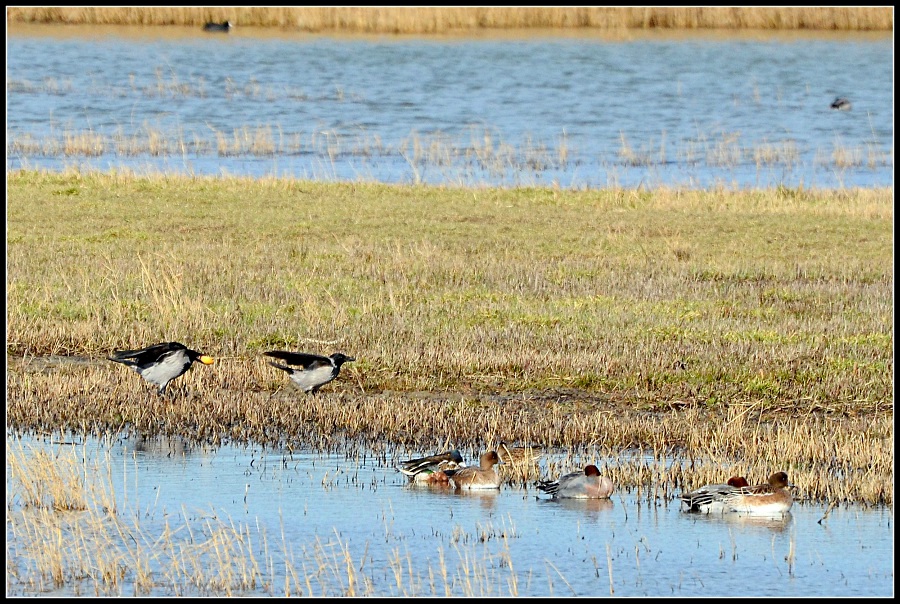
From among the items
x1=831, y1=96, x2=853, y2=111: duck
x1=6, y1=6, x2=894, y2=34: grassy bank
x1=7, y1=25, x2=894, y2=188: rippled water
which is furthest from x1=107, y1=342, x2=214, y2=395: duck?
x1=6, y1=6, x2=894, y2=34: grassy bank

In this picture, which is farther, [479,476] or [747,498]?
[479,476]

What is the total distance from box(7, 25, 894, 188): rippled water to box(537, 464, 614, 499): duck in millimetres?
18358

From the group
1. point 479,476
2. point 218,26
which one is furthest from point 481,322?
point 218,26

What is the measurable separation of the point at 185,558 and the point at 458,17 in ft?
174

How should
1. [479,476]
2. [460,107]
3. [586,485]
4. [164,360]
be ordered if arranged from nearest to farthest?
[586,485]
[479,476]
[164,360]
[460,107]

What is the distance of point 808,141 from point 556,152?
22.3ft

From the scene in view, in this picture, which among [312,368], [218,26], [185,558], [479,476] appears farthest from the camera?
[218,26]

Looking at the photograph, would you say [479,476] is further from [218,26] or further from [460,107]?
[218,26]

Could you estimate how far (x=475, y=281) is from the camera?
1608 centimetres

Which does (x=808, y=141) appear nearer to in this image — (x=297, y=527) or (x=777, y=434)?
(x=777, y=434)

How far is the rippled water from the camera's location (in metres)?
30.4

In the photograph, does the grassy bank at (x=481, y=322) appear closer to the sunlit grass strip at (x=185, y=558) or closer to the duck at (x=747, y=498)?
the duck at (x=747, y=498)

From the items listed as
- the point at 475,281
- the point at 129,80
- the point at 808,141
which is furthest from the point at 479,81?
the point at 475,281

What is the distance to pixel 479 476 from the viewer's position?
858 cm
